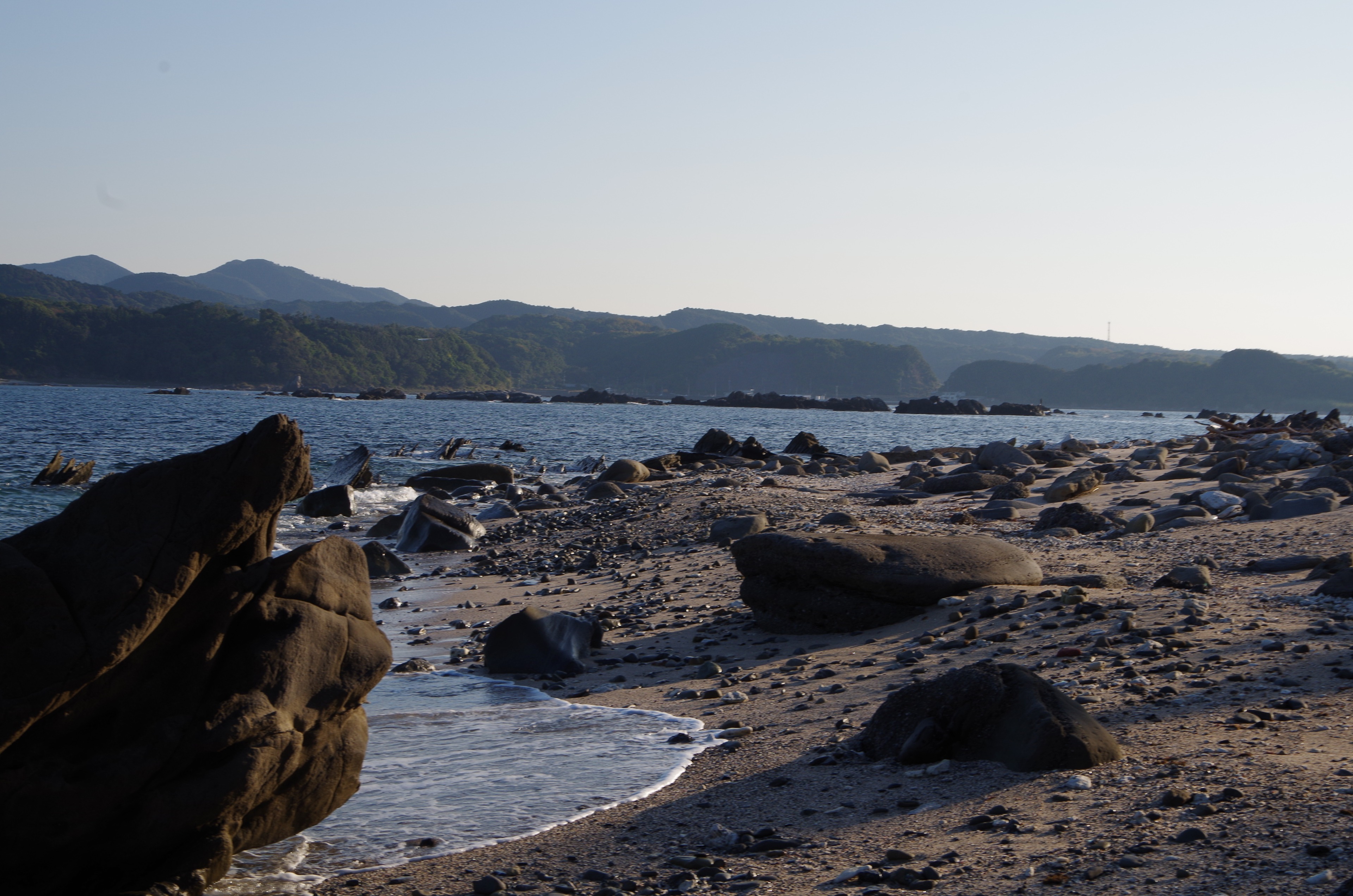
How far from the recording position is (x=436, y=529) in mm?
17922

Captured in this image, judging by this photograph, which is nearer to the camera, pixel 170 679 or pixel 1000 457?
pixel 170 679

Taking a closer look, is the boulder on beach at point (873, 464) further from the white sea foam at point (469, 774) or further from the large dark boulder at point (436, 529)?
the white sea foam at point (469, 774)

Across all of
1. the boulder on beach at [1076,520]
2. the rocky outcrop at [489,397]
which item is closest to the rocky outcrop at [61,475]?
the boulder on beach at [1076,520]

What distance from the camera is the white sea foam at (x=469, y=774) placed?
5.21 meters

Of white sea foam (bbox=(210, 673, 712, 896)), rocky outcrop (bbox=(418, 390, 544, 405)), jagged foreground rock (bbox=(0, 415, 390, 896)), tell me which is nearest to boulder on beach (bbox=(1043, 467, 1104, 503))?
white sea foam (bbox=(210, 673, 712, 896))

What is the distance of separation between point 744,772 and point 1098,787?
205 cm

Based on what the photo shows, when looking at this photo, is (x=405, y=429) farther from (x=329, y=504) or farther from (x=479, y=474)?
(x=329, y=504)

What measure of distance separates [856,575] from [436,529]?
34.7 ft

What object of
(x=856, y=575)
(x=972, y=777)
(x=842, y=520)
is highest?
(x=856, y=575)

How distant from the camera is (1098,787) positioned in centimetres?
489

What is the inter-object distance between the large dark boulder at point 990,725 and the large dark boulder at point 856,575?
3109mm

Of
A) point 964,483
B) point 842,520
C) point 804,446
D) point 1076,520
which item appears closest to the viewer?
point 1076,520

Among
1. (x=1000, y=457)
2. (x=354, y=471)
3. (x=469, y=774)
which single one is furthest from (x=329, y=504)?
(x=469, y=774)

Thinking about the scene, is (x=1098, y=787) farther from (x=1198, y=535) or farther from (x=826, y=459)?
(x=826, y=459)
